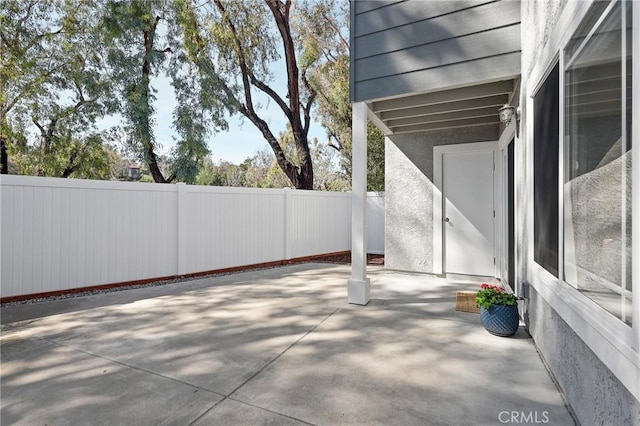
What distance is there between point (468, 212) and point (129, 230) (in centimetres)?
530

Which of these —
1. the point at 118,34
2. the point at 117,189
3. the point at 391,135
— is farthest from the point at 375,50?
the point at 118,34

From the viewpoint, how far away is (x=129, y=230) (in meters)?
5.28

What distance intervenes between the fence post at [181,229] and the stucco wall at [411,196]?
3.56 m

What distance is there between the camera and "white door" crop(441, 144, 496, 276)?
18.0 ft

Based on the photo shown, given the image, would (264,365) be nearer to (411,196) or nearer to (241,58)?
(411,196)

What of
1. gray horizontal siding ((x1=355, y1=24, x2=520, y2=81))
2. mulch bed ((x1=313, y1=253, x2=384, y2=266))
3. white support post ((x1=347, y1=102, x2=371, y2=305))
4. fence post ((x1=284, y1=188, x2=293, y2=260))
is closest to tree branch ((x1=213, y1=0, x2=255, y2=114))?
fence post ((x1=284, y1=188, x2=293, y2=260))

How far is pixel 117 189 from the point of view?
5.12 metres

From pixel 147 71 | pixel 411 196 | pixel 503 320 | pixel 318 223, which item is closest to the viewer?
pixel 503 320

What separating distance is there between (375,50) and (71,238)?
4.67 meters

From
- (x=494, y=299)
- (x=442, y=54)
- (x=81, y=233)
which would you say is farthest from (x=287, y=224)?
(x=494, y=299)

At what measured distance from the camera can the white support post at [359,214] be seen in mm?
4234

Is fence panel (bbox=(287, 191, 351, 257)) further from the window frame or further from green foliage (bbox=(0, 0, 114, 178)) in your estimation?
green foliage (bbox=(0, 0, 114, 178))

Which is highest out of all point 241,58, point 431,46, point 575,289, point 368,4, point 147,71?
point 241,58

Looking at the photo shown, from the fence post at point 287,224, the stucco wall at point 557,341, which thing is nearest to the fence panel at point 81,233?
the fence post at point 287,224
